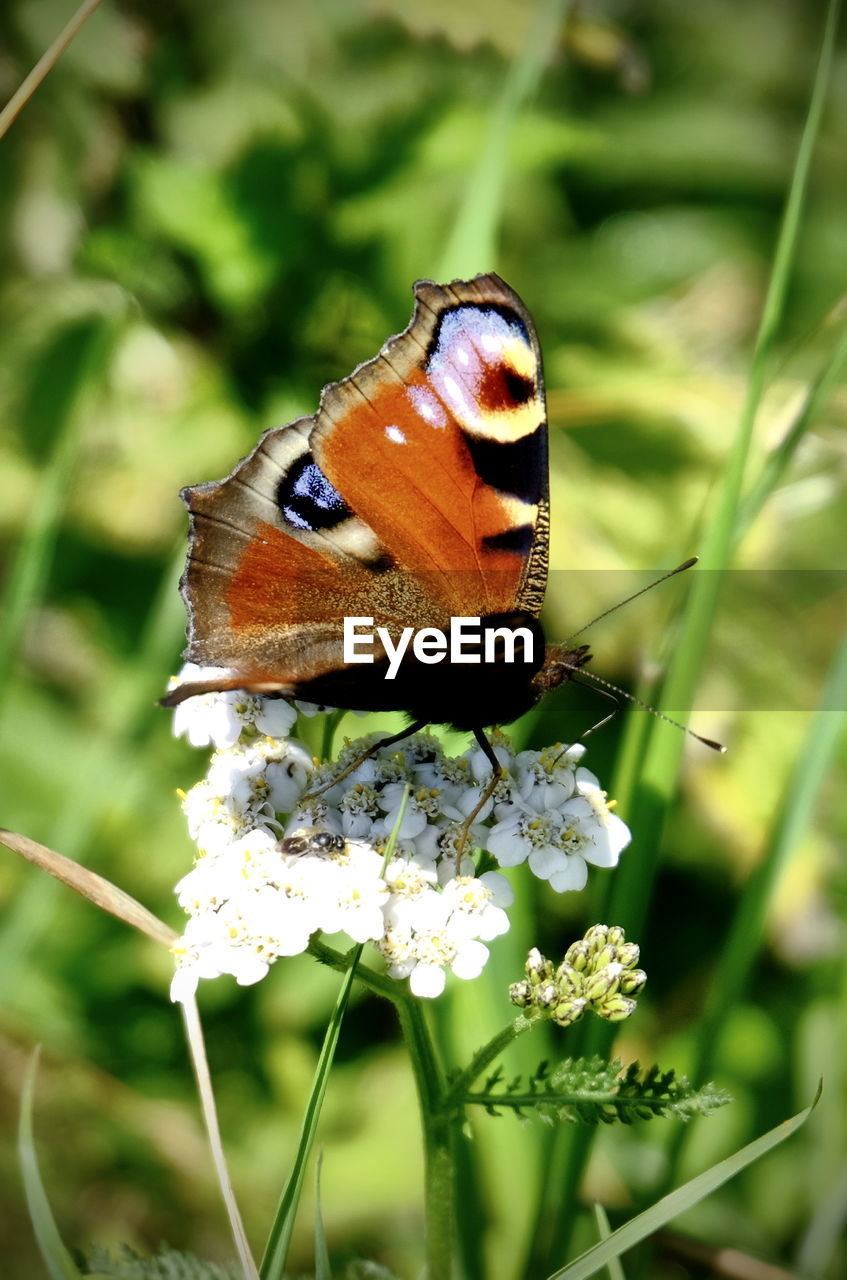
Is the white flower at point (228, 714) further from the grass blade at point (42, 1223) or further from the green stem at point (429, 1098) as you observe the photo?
the grass blade at point (42, 1223)

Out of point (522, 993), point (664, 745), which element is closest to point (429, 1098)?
point (522, 993)

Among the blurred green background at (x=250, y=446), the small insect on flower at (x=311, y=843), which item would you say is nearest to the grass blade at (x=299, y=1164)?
the small insect on flower at (x=311, y=843)

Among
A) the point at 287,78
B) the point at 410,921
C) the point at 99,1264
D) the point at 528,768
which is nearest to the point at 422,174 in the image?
the point at 287,78

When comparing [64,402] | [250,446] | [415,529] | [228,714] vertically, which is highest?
[64,402]

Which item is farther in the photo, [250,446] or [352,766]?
[250,446]

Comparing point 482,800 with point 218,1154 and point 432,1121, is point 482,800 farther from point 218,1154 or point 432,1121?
point 218,1154

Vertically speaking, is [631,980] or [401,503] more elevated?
[401,503]

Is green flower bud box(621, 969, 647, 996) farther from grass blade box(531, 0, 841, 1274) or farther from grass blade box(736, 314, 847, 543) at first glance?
grass blade box(736, 314, 847, 543)

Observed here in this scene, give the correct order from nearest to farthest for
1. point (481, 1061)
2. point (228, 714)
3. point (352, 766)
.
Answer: point (481, 1061) < point (352, 766) < point (228, 714)
